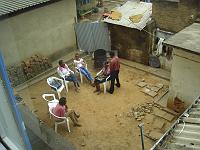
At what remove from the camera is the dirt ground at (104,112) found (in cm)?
913

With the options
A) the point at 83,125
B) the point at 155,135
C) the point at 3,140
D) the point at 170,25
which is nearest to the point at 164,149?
the point at 3,140

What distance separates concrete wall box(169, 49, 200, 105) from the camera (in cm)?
886

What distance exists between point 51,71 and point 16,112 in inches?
438

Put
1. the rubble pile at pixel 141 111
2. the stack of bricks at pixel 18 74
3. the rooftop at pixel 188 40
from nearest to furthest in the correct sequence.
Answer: the rooftop at pixel 188 40, the rubble pile at pixel 141 111, the stack of bricks at pixel 18 74

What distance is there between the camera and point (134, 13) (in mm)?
13227

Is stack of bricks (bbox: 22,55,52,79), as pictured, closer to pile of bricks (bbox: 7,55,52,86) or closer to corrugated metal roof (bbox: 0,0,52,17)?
pile of bricks (bbox: 7,55,52,86)

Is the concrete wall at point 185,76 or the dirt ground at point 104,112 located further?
the dirt ground at point 104,112

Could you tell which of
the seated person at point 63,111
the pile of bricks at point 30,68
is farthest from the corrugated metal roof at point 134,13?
the seated person at point 63,111

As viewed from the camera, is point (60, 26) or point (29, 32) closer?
point (29, 32)

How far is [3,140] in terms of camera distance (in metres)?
2.15

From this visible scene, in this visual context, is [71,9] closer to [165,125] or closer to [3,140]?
[165,125]

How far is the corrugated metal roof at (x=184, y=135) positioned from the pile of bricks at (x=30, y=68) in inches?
346

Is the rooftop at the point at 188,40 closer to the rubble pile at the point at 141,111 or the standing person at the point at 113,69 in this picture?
the standing person at the point at 113,69

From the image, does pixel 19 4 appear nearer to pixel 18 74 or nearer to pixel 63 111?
pixel 18 74
